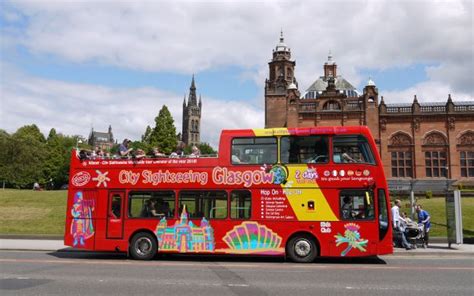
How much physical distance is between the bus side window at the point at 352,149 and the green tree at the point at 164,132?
46034 millimetres

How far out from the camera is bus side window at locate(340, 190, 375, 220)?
1315 cm

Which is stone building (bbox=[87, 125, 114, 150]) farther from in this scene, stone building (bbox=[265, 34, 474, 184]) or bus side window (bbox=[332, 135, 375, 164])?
bus side window (bbox=[332, 135, 375, 164])

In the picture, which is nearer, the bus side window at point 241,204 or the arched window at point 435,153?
the bus side window at point 241,204

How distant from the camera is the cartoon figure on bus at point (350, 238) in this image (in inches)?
514

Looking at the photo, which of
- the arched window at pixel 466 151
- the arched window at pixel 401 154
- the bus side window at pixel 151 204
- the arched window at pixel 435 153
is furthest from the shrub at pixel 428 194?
the bus side window at pixel 151 204

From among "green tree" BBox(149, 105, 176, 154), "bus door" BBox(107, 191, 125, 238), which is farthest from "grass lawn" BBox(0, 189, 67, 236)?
"green tree" BBox(149, 105, 176, 154)

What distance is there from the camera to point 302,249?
526 inches

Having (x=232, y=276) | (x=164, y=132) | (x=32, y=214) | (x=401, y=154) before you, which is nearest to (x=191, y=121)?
(x=164, y=132)

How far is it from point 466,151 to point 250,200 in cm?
4478

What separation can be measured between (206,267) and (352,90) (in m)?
63.5

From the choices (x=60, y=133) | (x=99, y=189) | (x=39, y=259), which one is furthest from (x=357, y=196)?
(x=60, y=133)

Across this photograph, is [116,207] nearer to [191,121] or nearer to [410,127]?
[410,127]

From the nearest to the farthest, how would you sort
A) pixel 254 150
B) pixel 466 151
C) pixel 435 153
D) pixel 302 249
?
pixel 302 249 → pixel 254 150 → pixel 466 151 → pixel 435 153

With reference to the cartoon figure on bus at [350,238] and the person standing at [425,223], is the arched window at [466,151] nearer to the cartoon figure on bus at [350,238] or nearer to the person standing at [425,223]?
the person standing at [425,223]
